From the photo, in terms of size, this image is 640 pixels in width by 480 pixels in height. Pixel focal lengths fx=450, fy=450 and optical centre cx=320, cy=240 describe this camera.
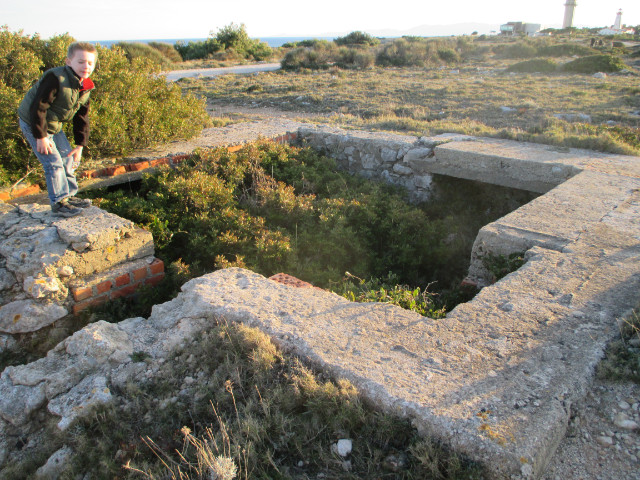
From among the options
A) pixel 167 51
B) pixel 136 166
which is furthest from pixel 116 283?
pixel 167 51

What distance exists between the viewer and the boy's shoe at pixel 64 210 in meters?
4.05

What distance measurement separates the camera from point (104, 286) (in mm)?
3867

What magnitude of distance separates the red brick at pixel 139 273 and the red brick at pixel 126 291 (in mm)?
50

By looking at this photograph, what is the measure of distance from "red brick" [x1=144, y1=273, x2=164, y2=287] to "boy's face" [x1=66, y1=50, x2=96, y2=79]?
1817 millimetres

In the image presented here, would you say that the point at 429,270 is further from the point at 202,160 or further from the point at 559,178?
the point at 202,160

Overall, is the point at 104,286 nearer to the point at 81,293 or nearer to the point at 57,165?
the point at 81,293

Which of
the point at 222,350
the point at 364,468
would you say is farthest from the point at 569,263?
the point at 222,350

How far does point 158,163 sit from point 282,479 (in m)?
4.65

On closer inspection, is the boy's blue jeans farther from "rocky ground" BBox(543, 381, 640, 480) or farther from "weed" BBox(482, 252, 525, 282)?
"rocky ground" BBox(543, 381, 640, 480)

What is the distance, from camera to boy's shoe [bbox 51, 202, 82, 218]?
405cm

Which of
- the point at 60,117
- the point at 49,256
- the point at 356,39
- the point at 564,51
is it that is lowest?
the point at 49,256

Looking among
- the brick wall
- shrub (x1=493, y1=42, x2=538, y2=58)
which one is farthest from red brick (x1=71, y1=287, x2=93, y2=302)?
shrub (x1=493, y1=42, x2=538, y2=58)

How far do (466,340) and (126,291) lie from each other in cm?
295

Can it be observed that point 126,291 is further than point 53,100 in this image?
Yes
